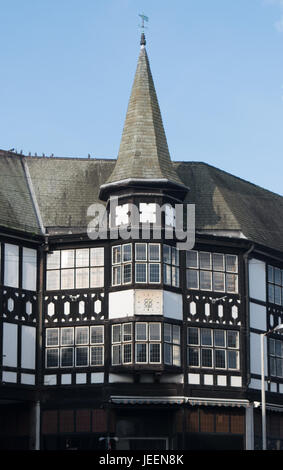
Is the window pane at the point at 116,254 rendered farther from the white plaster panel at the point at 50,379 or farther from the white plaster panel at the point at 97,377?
the white plaster panel at the point at 50,379

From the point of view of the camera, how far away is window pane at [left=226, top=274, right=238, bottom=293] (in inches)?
2183

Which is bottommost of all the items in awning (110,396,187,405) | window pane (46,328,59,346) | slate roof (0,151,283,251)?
awning (110,396,187,405)

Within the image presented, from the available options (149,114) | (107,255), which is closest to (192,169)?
(149,114)

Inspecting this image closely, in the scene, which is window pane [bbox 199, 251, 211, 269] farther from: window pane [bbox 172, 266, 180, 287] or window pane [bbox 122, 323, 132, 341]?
window pane [bbox 122, 323, 132, 341]

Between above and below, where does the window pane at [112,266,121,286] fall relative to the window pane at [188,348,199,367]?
above

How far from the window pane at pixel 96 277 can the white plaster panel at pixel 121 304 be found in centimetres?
93

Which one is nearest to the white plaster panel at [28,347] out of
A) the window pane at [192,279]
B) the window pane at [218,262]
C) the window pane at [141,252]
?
the window pane at [141,252]

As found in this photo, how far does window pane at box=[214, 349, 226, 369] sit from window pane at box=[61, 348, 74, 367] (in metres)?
7.39

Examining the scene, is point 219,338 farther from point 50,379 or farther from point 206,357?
point 50,379

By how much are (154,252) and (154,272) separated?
1029mm

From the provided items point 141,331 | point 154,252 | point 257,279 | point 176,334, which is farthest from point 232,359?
point 154,252

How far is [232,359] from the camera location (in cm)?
5456

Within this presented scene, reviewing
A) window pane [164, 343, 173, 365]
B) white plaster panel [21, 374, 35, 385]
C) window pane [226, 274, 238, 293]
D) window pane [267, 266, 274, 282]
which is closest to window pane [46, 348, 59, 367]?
white plaster panel [21, 374, 35, 385]

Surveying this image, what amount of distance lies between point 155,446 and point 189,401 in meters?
2.93
